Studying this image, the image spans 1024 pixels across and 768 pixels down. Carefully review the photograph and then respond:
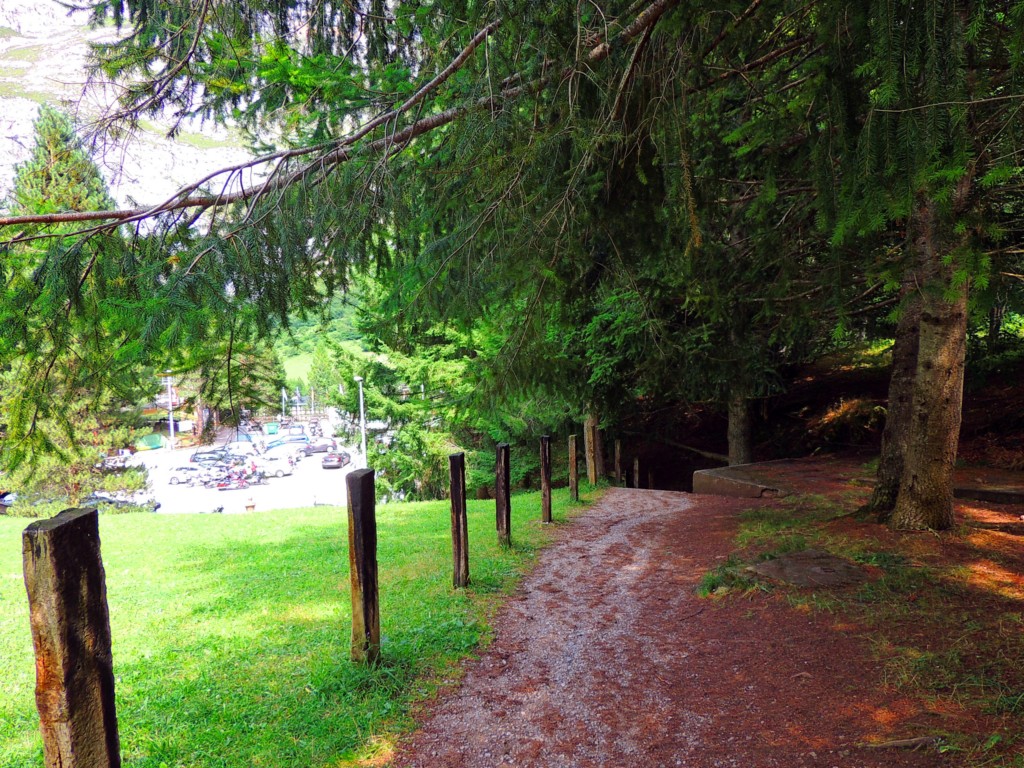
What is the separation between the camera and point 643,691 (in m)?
3.50

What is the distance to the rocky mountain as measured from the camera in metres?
A: 4.02

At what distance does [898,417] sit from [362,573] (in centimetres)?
622

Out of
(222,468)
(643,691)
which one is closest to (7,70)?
(643,691)

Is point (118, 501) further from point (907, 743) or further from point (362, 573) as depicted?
point (907, 743)

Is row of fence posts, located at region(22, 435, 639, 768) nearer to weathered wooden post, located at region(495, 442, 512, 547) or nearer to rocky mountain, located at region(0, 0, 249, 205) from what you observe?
rocky mountain, located at region(0, 0, 249, 205)

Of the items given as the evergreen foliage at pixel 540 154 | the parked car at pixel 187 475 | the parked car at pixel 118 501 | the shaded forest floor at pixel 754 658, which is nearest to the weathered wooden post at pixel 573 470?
the shaded forest floor at pixel 754 658

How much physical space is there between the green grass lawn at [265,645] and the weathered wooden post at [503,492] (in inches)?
7.8

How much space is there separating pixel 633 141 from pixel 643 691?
3.57m

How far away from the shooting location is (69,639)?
71.8 inches

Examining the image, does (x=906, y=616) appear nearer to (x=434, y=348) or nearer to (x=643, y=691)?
(x=643, y=691)

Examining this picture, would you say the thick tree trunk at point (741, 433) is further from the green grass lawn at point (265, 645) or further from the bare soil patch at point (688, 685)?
the bare soil patch at point (688, 685)

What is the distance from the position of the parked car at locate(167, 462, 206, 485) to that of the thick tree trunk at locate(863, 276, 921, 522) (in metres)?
41.3

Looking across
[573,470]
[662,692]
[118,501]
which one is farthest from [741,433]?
[118,501]

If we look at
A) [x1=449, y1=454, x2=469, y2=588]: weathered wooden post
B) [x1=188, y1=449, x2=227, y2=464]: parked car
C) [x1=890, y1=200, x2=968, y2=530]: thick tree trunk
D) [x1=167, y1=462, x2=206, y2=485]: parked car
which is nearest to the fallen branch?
[x1=449, y1=454, x2=469, y2=588]: weathered wooden post
